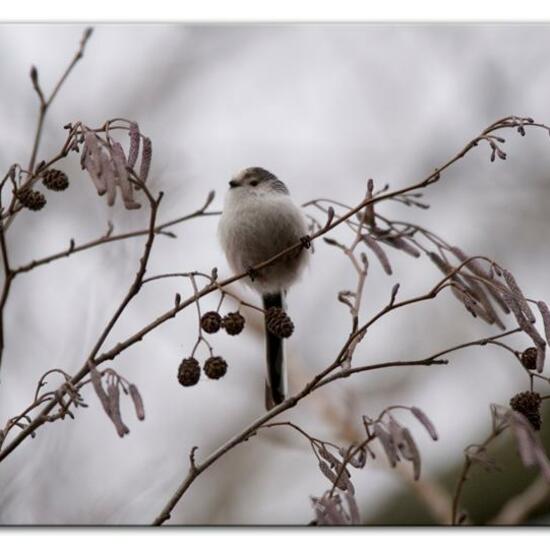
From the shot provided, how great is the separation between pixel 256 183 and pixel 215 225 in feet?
0.43

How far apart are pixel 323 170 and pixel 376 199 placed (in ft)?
3.87

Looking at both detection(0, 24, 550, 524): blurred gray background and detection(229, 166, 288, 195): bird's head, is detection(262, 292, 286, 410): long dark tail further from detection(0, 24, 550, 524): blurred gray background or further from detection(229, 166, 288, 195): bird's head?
detection(229, 166, 288, 195): bird's head

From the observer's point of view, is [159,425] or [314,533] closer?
[314,533]

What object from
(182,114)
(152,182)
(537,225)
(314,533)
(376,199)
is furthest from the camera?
(537,225)

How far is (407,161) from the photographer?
223cm

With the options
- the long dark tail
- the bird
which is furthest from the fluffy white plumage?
the long dark tail

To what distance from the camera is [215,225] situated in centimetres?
177

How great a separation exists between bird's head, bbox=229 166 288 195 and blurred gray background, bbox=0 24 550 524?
0.06 metres

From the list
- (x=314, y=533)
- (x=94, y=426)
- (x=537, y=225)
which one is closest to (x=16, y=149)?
(x=94, y=426)

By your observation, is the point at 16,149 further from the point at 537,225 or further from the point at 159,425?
the point at 537,225

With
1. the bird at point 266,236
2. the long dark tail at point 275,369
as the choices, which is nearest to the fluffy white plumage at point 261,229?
the bird at point 266,236

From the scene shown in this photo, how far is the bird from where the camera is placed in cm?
159

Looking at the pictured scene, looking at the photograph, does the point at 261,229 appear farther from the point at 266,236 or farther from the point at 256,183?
the point at 256,183

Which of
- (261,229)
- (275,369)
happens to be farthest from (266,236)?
(275,369)
